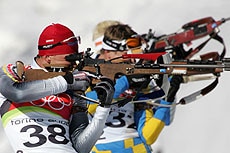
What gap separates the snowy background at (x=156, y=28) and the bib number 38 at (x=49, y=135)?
2.70 m

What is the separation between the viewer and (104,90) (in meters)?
3.99

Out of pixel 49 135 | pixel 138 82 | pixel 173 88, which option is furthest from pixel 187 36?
pixel 49 135

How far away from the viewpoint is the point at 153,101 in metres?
5.18

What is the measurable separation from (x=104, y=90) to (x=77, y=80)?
0.49 feet

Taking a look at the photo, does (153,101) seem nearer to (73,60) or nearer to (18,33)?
(73,60)

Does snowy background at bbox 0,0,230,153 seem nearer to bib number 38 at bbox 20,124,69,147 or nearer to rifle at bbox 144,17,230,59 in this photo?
rifle at bbox 144,17,230,59

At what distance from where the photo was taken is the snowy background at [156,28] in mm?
6750

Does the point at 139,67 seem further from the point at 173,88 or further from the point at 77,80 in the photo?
the point at 173,88

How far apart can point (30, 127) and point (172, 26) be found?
4.07 metres

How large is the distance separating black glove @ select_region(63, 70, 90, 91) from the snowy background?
8.85 ft

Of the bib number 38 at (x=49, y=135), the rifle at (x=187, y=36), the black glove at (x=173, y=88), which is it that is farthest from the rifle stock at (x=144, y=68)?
the rifle at (x=187, y=36)

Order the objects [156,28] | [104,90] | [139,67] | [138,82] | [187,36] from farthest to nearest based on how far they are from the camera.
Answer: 1. [156,28]
2. [187,36]
3. [138,82]
4. [139,67]
5. [104,90]

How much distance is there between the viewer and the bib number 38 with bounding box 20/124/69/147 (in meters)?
3.99

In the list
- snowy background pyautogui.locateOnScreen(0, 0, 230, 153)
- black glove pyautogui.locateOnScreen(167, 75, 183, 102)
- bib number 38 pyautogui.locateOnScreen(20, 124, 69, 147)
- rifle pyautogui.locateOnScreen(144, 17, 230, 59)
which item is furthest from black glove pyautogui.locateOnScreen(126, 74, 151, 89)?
snowy background pyautogui.locateOnScreen(0, 0, 230, 153)
